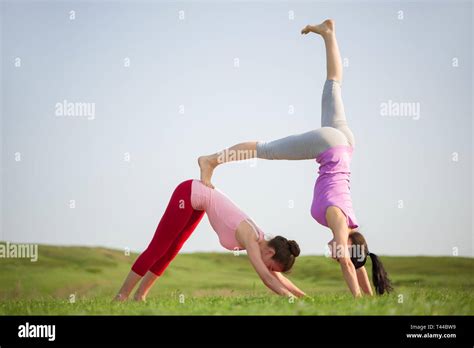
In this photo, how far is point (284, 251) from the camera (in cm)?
546

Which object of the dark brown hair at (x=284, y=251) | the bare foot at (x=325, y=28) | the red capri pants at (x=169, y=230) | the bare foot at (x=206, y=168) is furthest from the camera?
the bare foot at (x=325, y=28)

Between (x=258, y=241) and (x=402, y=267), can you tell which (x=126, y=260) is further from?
(x=258, y=241)

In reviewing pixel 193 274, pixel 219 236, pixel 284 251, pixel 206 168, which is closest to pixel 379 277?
pixel 284 251

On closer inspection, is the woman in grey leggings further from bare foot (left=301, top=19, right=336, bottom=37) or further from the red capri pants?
bare foot (left=301, top=19, right=336, bottom=37)

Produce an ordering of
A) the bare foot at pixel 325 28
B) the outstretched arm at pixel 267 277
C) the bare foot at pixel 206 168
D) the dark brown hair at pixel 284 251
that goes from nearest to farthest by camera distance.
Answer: the outstretched arm at pixel 267 277, the dark brown hair at pixel 284 251, the bare foot at pixel 206 168, the bare foot at pixel 325 28

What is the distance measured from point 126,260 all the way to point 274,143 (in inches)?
278

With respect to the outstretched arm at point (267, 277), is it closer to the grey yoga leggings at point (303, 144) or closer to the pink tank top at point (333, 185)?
the pink tank top at point (333, 185)

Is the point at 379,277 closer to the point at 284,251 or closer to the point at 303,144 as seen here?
the point at 284,251

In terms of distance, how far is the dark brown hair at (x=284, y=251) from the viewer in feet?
17.9

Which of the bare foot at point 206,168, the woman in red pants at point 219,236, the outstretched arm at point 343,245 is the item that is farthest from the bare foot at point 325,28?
the woman in red pants at point 219,236

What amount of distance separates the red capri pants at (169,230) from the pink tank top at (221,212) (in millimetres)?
89

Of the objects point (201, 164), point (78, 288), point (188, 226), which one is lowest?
point (78, 288)

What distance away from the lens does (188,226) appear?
6.05 metres
